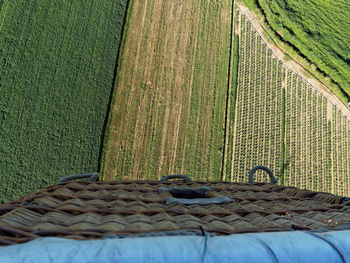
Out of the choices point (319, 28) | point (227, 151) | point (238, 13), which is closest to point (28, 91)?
point (227, 151)

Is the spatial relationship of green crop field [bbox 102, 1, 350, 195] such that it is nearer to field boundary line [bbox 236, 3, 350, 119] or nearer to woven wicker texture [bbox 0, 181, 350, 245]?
field boundary line [bbox 236, 3, 350, 119]

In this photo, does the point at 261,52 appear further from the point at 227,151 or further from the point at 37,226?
the point at 37,226

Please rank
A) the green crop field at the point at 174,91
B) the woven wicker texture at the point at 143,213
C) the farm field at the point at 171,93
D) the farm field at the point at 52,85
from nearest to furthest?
the woven wicker texture at the point at 143,213, the farm field at the point at 52,85, the green crop field at the point at 174,91, the farm field at the point at 171,93

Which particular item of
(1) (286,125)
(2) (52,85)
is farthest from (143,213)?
(1) (286,125)

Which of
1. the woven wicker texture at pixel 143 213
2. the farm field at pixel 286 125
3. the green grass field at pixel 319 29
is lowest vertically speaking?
the woven wicker texture at pixel 143 213

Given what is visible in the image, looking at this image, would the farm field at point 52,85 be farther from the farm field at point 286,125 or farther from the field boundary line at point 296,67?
the field boundary line at point 296,67

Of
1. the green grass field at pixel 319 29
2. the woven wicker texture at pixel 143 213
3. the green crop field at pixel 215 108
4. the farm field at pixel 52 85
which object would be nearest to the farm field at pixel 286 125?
the green crop field at pixel 215 108

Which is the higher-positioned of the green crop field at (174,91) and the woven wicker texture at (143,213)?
the green crop field at (174,91)
